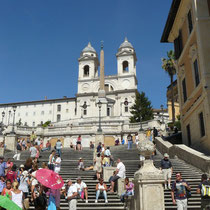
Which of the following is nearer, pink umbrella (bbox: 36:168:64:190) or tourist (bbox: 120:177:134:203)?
pink umbrella (bbox: 36:168:64:190)

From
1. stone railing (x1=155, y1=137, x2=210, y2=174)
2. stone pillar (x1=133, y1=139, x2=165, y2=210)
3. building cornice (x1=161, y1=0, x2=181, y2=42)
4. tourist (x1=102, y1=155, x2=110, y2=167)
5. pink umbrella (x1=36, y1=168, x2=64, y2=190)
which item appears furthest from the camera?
building cornice (x1=161, y1=0, x2=181, y2=42)

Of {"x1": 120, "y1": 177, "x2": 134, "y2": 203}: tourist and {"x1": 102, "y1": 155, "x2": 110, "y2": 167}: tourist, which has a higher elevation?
{"x1": 102, "y1": 155, "x2": 110, "y2": 167}: tourist

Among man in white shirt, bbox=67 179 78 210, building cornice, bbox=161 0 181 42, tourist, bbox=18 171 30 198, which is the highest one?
building cornice, bbox=161 0 181 42

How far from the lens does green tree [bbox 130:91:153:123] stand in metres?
51.5

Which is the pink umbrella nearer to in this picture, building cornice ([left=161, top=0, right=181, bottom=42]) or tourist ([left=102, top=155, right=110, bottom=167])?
tourist ([left=102, top=155, right=110, bottom=167])

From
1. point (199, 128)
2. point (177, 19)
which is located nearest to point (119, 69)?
point (177, 19)

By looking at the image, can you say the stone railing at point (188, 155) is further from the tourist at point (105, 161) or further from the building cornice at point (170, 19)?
the building cornice at point (170, 19)

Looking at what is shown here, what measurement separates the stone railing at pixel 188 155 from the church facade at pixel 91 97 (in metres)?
48.1

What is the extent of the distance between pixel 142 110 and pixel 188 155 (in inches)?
1419

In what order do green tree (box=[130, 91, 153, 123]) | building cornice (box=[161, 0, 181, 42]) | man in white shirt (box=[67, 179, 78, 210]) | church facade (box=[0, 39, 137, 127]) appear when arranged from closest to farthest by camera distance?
1. man in white shirt (box=[67, 179, 78, 210])
2. building cornice (box=[161, 0, 181, 42])
3. green tree (box=[130, 91, 153, 123])
4. church facade (box=[0, 39, 137, 127])

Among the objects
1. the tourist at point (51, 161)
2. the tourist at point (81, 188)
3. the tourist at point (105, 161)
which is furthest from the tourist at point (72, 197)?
the tourist at point (105, 161)

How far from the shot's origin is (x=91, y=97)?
8212 cm

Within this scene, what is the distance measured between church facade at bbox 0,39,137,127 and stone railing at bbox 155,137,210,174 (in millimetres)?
48103

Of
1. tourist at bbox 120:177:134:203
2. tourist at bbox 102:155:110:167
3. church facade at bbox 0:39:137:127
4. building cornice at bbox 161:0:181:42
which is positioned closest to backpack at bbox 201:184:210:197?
tourist at bbox 120:177:134:203
